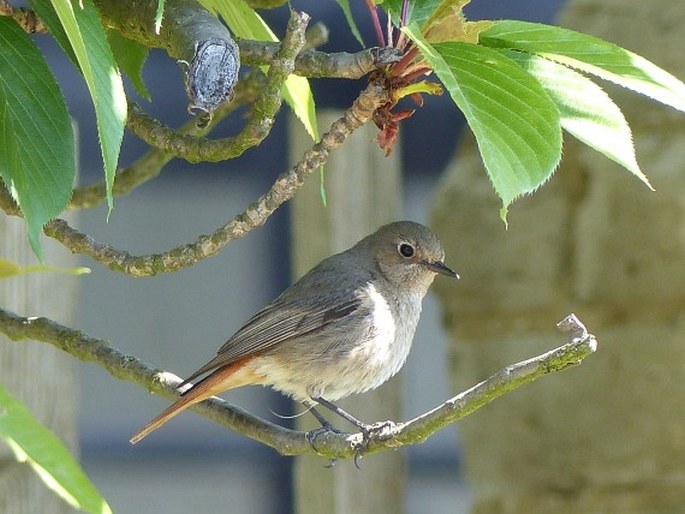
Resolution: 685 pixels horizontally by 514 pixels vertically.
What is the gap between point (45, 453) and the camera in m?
1.42

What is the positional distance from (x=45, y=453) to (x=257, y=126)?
2.16 ft

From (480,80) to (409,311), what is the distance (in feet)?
7.90

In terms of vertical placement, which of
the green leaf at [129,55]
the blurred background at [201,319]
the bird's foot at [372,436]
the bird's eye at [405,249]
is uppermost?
the blurred background at [201,319]

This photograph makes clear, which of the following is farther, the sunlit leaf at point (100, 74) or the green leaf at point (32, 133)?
the green leaf at point (32, 133)

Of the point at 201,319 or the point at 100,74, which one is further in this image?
the point at 201,319

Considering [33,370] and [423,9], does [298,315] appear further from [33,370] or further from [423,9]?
[423,9]

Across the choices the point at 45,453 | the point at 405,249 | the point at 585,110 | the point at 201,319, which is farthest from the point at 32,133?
the point at 201,319

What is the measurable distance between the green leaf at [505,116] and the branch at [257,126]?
0.58ft

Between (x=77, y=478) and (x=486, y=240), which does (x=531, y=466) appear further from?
(x=77, y=478)

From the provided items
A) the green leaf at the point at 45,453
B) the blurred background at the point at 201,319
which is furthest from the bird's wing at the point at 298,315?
the blurred background at the point at 201,319

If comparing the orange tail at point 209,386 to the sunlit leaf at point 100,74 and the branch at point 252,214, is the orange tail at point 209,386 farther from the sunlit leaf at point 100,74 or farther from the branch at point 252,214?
→ the sunlit leaf at point 100,74

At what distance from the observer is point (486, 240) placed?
16.9 ft

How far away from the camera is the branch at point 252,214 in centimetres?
200

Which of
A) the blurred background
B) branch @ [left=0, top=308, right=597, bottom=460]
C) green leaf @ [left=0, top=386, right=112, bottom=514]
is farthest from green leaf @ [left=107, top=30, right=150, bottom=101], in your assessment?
the blurred background
